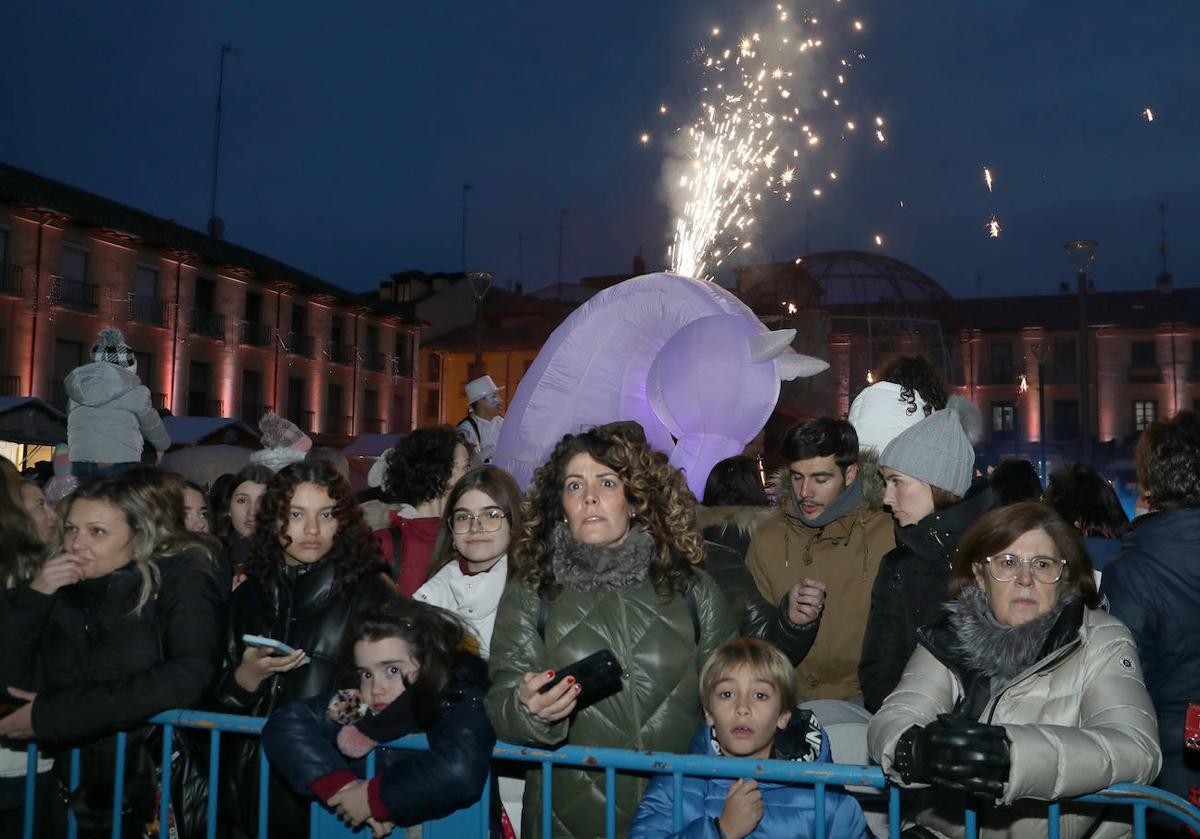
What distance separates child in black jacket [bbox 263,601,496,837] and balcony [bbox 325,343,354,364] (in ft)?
Answer: 135

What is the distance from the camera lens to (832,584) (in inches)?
158

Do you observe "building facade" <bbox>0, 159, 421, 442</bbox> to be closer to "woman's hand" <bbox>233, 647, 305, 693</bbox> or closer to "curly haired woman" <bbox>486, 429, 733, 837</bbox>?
"woman's hand" <bbox>233, 647, 305, 693</bbox>

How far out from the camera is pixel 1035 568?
9.59 ft

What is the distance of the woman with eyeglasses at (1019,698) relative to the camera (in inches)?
91.9

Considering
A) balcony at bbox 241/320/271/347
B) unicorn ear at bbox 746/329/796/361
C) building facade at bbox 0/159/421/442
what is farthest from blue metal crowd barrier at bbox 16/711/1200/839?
balcony at bbox 241/320/271/347

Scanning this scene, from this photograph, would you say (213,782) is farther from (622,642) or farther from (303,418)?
(303,418)

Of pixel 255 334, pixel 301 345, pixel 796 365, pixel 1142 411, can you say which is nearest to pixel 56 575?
pixel 796 365

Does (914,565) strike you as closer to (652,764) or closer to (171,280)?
(652,764)

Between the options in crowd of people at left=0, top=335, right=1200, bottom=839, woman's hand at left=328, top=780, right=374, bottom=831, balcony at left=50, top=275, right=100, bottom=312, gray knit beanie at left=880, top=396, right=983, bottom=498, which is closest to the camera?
crowd of people at left=0, top=335, right=1200, bottom=839

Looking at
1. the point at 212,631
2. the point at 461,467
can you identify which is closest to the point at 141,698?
the point at 212,631

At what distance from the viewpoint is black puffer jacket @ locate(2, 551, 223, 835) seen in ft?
10.6

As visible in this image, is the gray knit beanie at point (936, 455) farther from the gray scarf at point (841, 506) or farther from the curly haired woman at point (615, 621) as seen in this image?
the curly haired woman at point (615, 621)

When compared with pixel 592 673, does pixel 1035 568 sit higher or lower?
higher

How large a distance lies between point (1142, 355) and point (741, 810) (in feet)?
181
